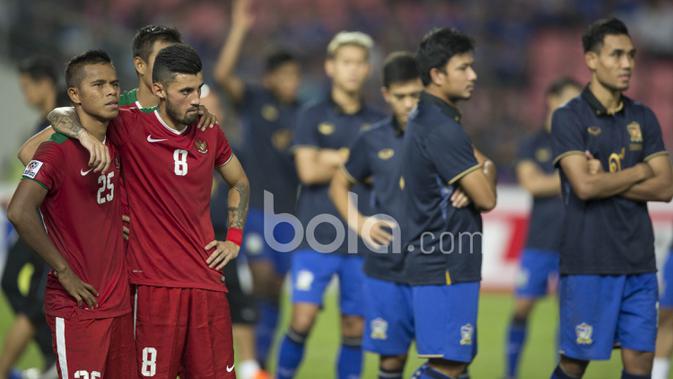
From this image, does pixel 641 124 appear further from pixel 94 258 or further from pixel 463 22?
pixel 463 22

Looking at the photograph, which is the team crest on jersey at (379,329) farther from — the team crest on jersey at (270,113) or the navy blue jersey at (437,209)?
the team crest on jersey at (270,113)

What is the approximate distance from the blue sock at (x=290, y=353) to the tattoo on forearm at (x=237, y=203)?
231 cm

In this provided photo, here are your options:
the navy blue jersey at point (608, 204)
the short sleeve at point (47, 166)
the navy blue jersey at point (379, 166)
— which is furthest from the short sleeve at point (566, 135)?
the short sleeve at point (47, 166)

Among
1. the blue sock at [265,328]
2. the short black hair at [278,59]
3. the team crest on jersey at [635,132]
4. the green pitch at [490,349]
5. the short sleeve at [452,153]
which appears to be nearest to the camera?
the short sleeve at [452,153]

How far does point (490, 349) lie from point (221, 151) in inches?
212

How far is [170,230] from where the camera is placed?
505cm

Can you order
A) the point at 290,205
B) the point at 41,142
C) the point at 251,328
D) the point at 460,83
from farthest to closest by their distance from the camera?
the point at 290,205
the point at 251,328
the point at 460,83
the point at 41,142

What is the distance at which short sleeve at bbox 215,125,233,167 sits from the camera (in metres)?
5.23

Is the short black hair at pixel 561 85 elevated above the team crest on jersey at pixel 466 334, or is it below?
above

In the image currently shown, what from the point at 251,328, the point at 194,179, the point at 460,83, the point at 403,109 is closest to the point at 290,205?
the point at 251,328

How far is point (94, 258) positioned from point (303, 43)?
14.0 m

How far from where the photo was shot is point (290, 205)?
916 centimetres

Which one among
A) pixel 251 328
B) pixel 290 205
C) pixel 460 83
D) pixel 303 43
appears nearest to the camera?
pixel 460 83

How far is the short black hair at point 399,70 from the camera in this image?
6.82 metres
